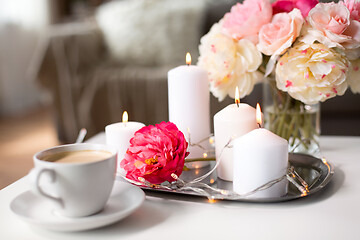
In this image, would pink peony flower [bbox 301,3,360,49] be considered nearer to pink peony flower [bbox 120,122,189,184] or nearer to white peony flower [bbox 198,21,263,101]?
white peony flower [bbox 198,21,263,101]

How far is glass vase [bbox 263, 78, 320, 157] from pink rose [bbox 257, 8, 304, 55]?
0.13m

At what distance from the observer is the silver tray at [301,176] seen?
68 cm

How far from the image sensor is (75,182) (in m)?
0.57

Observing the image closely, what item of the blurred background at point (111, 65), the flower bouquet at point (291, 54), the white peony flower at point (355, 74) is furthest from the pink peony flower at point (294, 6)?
the blurred background at point (111, 65)

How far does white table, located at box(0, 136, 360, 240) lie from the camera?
0.58 metres

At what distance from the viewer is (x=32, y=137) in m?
2.92

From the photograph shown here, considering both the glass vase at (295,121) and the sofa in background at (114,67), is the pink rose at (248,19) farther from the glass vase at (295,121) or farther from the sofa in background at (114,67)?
the sofa in background at (114,67)

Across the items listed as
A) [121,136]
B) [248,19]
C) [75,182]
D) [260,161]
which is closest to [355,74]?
[248,19]

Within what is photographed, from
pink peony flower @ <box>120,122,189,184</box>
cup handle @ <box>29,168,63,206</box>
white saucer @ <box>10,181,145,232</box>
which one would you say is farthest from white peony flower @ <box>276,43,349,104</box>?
cup handle @ <box>29,168,63,206</box>

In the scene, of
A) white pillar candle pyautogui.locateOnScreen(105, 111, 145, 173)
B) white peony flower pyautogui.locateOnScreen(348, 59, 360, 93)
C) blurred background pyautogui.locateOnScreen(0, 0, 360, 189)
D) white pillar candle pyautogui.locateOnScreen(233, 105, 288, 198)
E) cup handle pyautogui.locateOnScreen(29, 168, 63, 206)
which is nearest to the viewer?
cup handle pyautogui.locateOnScreen(29, 168, 63, 206)

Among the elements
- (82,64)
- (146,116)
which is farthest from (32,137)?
(146,116)

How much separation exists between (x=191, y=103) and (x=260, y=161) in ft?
0.74

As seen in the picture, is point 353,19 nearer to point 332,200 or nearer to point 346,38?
point 346,38

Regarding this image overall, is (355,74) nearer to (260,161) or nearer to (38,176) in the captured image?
(260,161)
